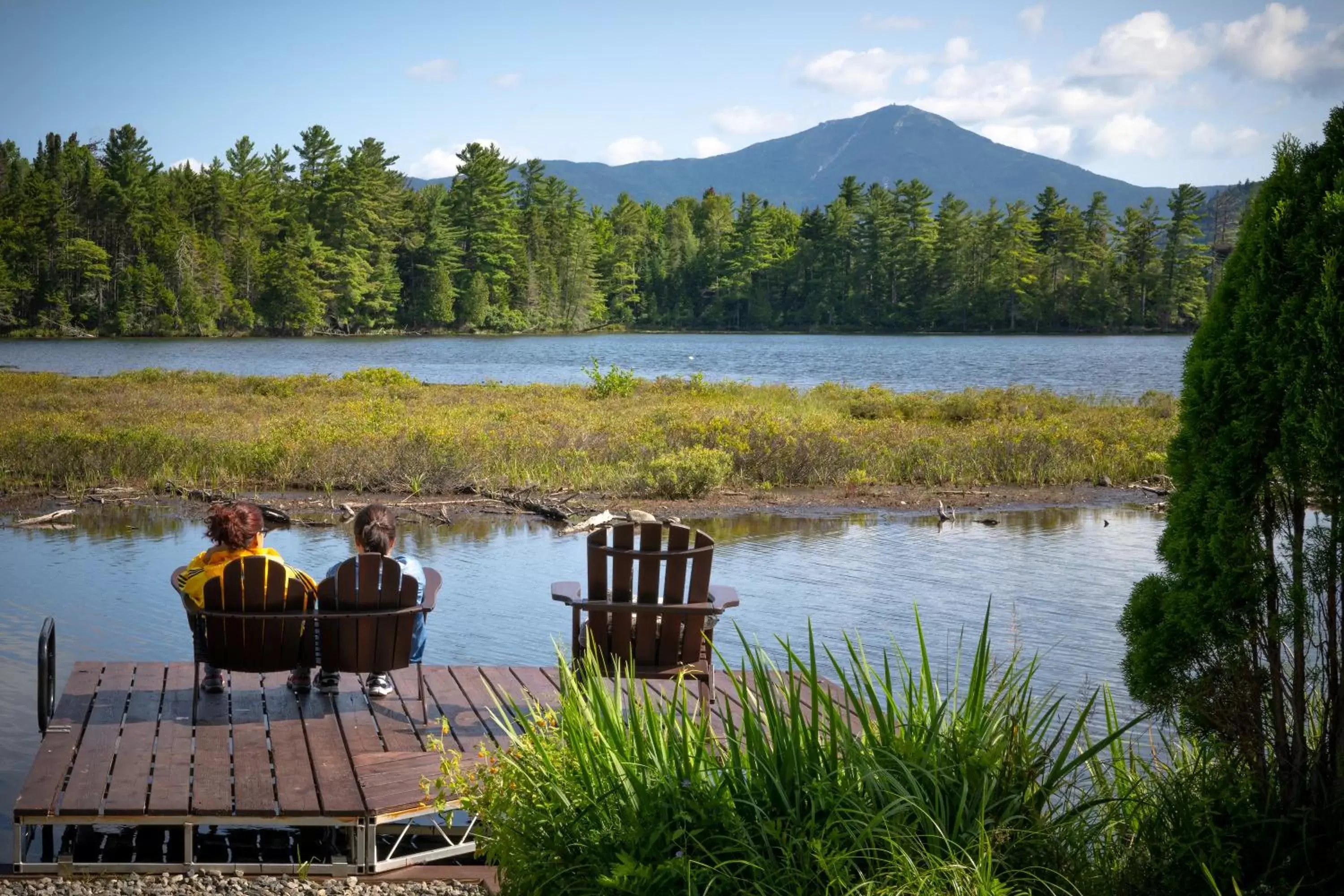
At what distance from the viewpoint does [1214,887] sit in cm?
278

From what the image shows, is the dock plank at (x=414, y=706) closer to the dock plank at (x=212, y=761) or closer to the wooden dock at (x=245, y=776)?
the wooden dock at (x=245, y=776)

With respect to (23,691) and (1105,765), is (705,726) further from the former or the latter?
(23,691)

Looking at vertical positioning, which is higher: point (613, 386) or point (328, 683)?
point (613, 386)

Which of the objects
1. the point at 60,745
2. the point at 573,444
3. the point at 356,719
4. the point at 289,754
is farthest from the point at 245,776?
the point at 573,444

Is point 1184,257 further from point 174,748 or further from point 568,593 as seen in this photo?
point 174,748

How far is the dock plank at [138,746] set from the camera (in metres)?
4.37

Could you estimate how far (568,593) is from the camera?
5.81 metres

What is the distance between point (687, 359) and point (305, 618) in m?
61.7

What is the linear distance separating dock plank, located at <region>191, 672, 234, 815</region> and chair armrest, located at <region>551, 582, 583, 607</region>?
159cm

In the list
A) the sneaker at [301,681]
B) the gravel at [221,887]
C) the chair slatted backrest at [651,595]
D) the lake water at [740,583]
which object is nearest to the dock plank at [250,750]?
the sneaker at [301,681]

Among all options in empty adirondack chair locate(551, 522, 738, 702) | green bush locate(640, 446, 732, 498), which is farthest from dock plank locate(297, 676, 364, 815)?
green bush locate(640, 446, 732, 498)

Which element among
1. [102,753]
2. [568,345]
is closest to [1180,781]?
[102,753]

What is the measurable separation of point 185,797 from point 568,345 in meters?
79.3

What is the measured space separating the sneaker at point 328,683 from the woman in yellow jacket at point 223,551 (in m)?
0.09
